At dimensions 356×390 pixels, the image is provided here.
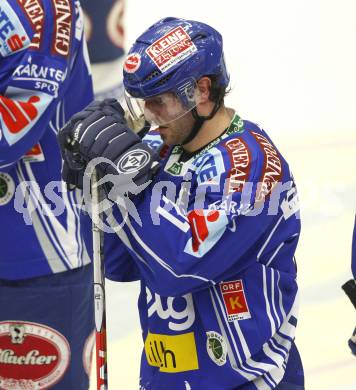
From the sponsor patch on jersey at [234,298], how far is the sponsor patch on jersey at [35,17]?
0.96 metres

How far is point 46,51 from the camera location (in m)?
3.15

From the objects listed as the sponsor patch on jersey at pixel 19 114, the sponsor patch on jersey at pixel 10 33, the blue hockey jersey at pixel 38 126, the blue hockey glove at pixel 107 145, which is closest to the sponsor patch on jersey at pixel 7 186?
the blue hockey jersey at pixel 38 126

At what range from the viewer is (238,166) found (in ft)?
8.20

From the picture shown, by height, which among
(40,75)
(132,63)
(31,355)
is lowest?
(31,355)

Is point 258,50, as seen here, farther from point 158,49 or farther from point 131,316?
point 158,49

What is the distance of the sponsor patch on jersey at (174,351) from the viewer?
2621 mm

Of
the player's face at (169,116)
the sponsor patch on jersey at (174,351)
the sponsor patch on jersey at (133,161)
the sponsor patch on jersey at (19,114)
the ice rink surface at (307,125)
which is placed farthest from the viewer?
the ice rink surface at (307,125)

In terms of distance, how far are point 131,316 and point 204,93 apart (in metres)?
2.26

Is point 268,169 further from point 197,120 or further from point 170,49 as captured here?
point 170,49

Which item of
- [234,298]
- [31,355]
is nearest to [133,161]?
[234,298]

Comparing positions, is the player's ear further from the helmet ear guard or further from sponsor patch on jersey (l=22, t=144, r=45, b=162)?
sponsor patch on jersey (l=22, t=144, r=45, b=162)

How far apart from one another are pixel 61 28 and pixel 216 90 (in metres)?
0.76

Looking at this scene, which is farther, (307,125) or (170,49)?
(307,125)

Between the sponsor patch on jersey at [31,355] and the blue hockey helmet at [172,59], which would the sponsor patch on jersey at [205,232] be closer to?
the blue hockey helmet at [172,59]
